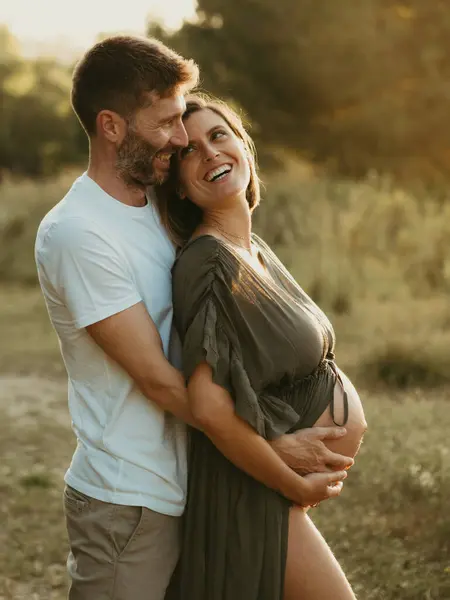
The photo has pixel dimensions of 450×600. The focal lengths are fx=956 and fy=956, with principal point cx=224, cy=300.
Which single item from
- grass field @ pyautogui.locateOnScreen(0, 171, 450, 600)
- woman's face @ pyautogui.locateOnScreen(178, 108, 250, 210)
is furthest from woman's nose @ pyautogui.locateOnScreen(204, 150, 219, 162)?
grass field @ pyautogui.locateOnScreen(0, 171, 450, 600)

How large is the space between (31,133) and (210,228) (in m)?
29.5

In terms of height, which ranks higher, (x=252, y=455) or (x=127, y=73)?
(x=127, y=73)

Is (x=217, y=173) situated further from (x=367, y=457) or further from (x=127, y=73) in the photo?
(x=367, y=457)

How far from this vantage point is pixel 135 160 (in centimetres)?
259

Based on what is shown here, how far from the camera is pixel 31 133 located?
31.1 meters

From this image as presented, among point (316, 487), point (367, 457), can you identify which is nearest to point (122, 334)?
point (316, 487)

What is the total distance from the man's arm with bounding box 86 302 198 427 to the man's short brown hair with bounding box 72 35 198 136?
22.4 inches

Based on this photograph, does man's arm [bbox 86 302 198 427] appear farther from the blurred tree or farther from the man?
the blurred tree

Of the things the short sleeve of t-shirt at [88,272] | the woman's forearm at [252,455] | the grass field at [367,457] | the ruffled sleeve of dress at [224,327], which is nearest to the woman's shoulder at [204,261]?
the ruffled sleeve of dress at [224,327]

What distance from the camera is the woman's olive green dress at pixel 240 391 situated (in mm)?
2461

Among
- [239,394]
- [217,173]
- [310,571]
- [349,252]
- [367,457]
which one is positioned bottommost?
[349,252]

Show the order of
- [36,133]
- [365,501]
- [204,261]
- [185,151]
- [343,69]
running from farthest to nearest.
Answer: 1. [36,133]
2. [343,69]
3. [365,501]
4. [185,151]
5. [204,261]

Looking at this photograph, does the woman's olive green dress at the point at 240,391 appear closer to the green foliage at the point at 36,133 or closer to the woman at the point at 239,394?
the woman at the point at 239,394

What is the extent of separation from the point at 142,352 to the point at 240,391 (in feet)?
0.88
